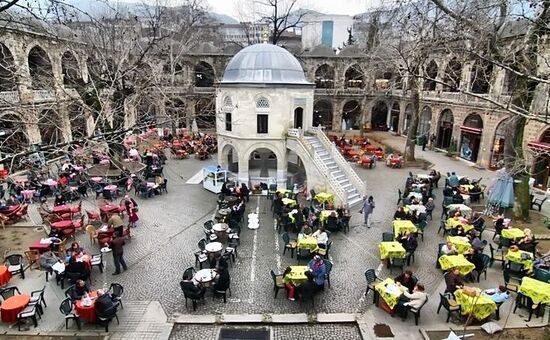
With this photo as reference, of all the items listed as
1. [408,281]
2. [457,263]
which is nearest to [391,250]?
[457,263]

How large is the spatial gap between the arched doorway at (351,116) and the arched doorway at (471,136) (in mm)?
18904

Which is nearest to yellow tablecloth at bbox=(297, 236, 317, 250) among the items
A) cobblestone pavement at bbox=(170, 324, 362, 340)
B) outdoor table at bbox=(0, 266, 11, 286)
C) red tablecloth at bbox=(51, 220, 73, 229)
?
cobblestone pavement at bbox=(170, 324, 362, 340)

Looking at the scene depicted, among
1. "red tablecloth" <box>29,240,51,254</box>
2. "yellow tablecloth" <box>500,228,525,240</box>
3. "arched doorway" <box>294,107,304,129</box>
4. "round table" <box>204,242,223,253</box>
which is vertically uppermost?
"arched doorway" <box>294,107,304,129</box>

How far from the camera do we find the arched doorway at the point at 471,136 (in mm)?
33219

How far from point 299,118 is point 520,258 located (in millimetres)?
16185

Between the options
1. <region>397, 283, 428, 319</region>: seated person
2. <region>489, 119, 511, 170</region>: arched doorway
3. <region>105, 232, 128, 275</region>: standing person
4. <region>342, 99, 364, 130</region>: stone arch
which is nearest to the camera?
<region>397, 283, 428, 319</region>: seated person

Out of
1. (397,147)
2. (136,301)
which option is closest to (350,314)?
(136,301)

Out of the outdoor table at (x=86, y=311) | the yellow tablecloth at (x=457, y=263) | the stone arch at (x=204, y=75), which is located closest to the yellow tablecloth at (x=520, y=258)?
the yellow tablecloth at (x=457, y=263)

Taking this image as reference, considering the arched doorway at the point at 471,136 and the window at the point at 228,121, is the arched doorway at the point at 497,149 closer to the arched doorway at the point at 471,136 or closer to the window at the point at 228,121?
the arched doorway at the point at 471,136

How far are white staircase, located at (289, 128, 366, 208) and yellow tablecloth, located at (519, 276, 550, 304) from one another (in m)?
10.3

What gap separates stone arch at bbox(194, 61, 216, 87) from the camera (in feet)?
163

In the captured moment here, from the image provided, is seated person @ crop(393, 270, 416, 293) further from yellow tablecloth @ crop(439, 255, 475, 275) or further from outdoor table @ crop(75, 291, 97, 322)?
outdoor table @ crop(75, 291, 97, 322)

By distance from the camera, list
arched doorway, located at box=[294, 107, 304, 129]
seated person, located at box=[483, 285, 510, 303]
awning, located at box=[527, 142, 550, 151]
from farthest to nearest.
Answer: arched doorway, located at box=[294, 107, 304, 129] < awning, located at box=[527, 142, 550, 151] < seated person, located at box=[483, 285, 510, 303]

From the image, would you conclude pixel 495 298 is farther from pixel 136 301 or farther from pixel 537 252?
pixel 136 301
